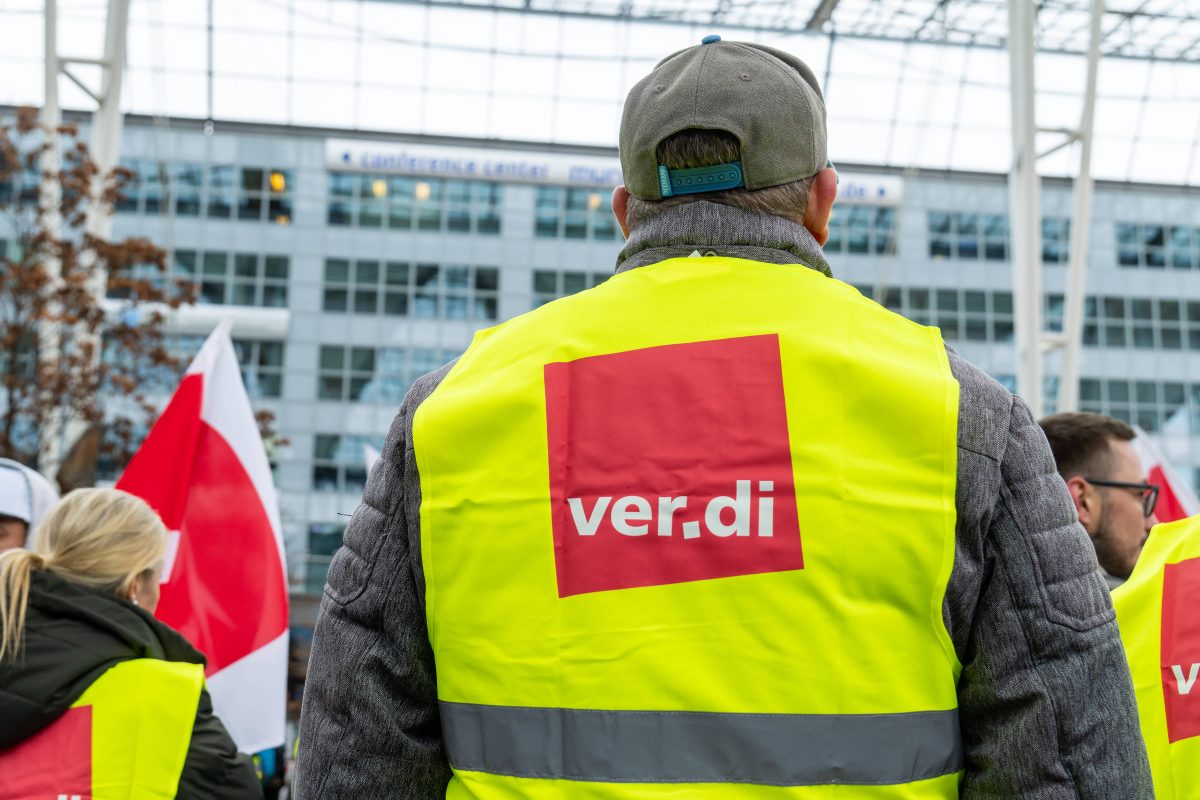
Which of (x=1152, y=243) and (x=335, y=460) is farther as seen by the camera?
(x=1152, y=243)

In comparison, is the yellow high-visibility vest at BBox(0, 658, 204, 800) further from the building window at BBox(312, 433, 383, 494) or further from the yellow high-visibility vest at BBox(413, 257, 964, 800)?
the building window at BBox(312, 433, 383, 494)

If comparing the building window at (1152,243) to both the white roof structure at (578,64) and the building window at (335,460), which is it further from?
the building window at (335,460)

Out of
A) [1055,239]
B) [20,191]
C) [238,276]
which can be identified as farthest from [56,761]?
[1055,239]

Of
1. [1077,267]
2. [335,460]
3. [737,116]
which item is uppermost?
[1077,267]

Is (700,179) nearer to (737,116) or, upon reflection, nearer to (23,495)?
(737,116)

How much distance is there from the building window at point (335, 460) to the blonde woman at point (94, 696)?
88.9 ft

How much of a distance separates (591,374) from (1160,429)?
111 ft

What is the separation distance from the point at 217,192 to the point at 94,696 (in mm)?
29796

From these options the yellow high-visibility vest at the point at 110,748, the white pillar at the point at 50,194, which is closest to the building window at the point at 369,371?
the white pillar at the point at 50,194

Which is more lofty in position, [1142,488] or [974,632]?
[1142,488]

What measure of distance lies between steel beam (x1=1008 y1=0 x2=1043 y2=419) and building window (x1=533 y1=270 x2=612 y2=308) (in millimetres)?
18772

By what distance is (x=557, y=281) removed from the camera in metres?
31.3

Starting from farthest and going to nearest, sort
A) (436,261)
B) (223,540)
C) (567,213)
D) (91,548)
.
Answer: (567,213)
(436,261)
(223,540)
(91,548)

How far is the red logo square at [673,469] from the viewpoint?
50.8 inches
